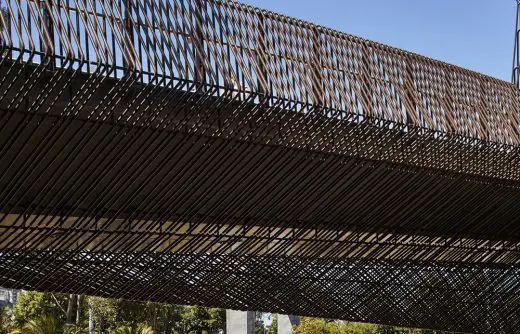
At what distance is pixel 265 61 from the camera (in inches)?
330

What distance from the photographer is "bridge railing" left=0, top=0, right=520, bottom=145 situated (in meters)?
6.91

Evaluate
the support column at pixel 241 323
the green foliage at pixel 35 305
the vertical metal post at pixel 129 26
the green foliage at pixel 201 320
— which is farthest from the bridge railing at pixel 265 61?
the green foliage at pixel 201 320

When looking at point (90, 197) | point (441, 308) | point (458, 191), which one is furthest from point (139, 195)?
point (441, 308)

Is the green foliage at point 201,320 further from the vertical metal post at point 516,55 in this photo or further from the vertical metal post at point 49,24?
the vertical metal post at point 49,24

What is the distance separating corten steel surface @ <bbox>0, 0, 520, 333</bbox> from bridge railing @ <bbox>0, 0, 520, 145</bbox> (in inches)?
0.9

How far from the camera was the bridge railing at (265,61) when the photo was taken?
691 centimetres

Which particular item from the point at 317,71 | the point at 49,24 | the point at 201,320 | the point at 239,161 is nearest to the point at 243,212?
the point at 239,161

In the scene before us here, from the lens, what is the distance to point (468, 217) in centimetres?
1225

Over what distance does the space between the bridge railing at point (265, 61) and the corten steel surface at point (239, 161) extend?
23 millimetres

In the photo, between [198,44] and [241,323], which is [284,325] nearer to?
[241,323]

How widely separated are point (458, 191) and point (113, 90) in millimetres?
5519

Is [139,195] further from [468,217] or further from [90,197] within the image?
[468,217]

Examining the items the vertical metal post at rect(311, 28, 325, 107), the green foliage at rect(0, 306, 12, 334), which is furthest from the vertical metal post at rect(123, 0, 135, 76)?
the green foliage at rect(0, 306, 12, 334)

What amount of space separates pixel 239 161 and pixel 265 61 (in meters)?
1.14
